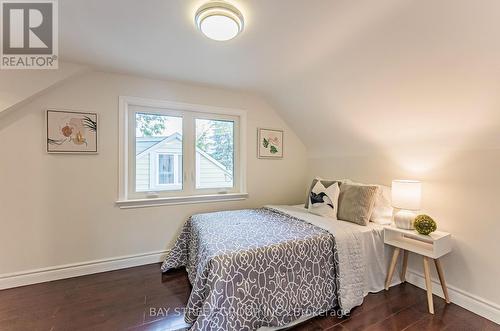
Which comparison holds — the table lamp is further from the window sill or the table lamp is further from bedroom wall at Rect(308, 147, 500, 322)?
the window sill

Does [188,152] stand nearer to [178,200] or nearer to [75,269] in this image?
[178,200]

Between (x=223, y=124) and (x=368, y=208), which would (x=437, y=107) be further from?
(x=223, y=124)

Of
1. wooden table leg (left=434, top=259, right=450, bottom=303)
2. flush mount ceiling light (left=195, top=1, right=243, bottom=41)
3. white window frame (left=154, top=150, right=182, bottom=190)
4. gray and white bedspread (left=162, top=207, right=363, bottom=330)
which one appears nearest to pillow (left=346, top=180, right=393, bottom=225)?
Answer: wooden table leg (left=434, top=259, right=450, bottom=303)

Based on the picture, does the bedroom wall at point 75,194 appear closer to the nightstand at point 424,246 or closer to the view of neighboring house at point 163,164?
the view of neighboring house at point 163,164

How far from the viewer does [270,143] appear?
11.2 feet

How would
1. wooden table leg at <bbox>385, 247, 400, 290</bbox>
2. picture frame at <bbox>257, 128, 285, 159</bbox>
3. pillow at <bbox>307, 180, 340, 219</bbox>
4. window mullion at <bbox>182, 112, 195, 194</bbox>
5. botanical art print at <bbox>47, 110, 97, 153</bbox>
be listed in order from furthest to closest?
picture frame at <bbox>257, 128, 285, 159</bbox> < window mullion at <bbox>182, 112, 195, 194</bbox> < pillow at <bbox>307, 180, 340, 219</bbox> < botanical art print at <bbox>47, 110, 97, 153</bbox> < wooden table leg at <bbox>385, 247, 400, 290</bbox>

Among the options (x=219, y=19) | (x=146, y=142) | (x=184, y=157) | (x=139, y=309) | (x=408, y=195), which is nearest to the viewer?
(x=219, y=19)

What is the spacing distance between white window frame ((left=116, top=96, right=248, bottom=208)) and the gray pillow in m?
1.33

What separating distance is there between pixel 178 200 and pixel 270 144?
5.16 feet

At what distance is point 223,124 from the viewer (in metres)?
3.17

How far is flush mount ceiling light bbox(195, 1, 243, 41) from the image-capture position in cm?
144

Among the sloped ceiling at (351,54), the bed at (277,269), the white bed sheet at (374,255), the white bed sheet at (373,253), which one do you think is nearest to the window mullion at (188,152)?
the sloped ceiling at (351,54)

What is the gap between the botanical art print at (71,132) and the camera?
87.3 inches

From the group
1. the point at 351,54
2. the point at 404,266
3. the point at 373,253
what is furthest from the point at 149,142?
the point at 404,266
